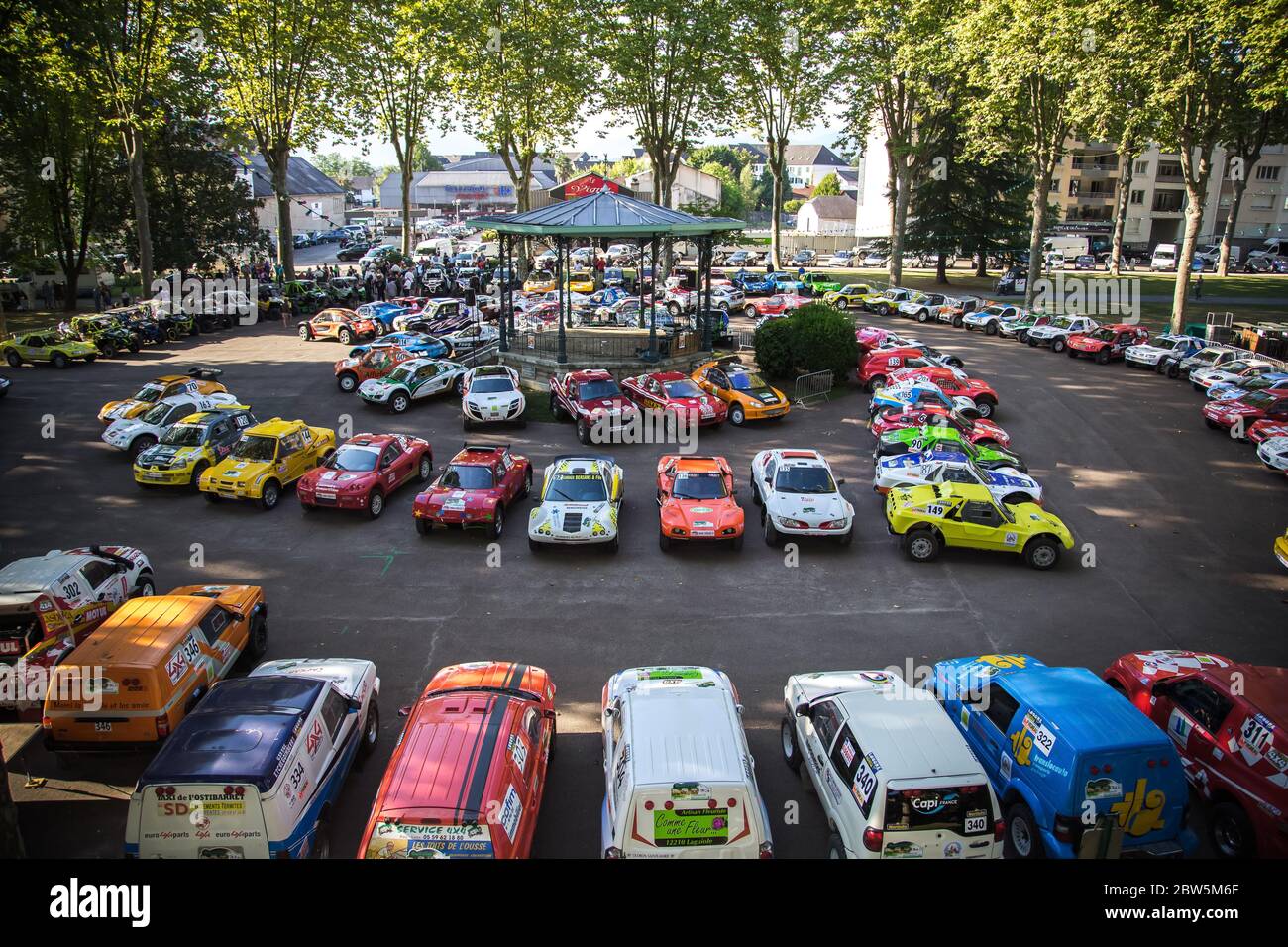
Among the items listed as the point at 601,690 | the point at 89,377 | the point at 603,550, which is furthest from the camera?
the point at 89,377

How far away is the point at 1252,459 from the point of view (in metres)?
21.4

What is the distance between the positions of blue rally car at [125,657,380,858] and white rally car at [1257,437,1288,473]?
2162cm

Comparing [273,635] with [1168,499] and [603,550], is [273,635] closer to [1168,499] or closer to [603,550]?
[603,550]

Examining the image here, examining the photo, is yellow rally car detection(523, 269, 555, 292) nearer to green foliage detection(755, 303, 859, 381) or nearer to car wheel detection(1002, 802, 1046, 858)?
green foliage detection(755, 303, 859, 381)

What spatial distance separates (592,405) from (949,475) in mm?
9676

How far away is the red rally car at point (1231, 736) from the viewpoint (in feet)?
26.2

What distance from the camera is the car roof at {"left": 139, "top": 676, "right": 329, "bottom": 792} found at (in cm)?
715

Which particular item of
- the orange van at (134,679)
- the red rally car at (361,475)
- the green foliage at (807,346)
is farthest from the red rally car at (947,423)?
the orange van at (134,679)

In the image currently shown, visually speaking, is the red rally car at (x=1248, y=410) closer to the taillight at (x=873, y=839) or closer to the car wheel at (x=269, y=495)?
the taillight at (x=873, y=839)

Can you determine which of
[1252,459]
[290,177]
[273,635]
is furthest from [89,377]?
[290,177]

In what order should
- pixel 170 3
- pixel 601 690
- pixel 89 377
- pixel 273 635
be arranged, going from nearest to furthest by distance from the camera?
pixel 601 690 → pixel 273 635 → pixel 89 377 → pixel 170 3

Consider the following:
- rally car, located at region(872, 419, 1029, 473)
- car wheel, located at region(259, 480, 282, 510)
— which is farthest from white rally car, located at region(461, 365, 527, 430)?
rally car, located at region(872, 419, 1029, 473)

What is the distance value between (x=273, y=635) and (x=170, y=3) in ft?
112

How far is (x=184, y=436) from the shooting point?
1897 cm
